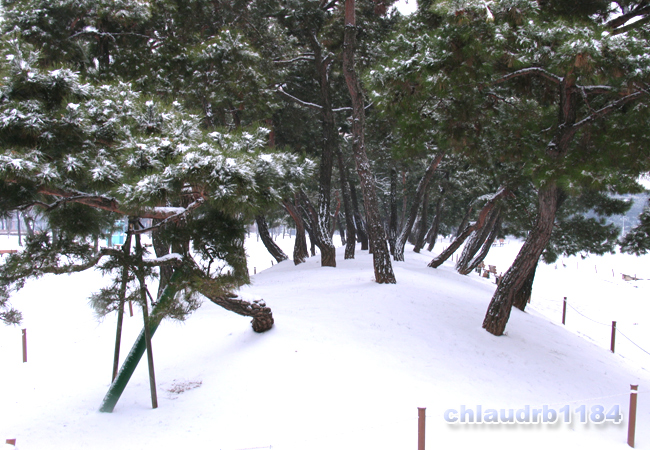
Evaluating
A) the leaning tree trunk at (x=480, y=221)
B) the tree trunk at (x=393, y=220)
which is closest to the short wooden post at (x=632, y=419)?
the leaning tree trunk at (x=480, y=221)

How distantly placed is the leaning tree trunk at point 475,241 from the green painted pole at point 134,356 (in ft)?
46.2

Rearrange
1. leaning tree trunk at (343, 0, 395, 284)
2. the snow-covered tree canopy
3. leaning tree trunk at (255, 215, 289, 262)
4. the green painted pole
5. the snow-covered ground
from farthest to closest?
leaning tree trunk at (255, 215, 289, 262) < leaning tree trunk at (343, 0, 395, 284) < the green painted pole < the snow-covered ground < the snow-covered tree canopy

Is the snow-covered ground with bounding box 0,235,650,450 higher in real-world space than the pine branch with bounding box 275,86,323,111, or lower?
lower

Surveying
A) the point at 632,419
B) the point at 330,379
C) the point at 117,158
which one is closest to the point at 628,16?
the point at 632,419

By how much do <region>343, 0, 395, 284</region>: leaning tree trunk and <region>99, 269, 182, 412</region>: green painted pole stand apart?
17.7ft

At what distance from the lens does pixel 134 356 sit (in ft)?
18.2

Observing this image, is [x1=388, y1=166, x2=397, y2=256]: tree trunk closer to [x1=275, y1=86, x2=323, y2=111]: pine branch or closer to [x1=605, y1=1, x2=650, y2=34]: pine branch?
[x1=275, y1=86, x2=323, y2=111]: pine branch

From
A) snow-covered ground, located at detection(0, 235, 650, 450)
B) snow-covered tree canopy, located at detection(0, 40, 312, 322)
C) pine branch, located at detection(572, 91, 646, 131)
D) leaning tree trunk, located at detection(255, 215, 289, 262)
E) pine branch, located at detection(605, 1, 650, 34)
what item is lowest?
snow-covered ground, located at detection(0, 235, 650, 450)

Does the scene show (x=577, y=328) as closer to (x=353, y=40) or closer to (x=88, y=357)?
(x=353, y=40)

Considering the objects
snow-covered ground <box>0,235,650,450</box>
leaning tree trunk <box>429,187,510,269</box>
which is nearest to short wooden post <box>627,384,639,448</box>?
snow-covered ground <box>0,235,650,450</box>

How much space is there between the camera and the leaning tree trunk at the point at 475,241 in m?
17.0

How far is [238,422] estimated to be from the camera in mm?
4938

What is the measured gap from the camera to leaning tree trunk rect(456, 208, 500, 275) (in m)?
17.0

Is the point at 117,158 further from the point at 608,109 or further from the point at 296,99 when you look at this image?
the point at 296,99
